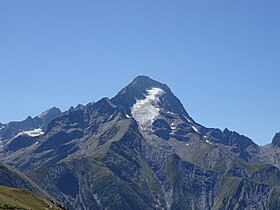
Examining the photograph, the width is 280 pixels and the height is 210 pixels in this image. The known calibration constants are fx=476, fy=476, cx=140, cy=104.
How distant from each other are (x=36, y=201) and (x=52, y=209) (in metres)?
10.8

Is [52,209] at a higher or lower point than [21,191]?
lower

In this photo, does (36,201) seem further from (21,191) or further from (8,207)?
(8,207)

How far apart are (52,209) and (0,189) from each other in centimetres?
2252

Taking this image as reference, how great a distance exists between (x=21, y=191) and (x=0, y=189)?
33.6ft

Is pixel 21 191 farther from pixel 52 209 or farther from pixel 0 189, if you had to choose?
pixel 52 209

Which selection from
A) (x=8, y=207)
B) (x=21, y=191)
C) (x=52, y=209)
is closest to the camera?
(x=8, y=207)

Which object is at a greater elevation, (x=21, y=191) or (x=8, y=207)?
(x=21, y=191)

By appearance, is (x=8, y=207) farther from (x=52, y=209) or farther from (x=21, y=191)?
(x=21, y=191)

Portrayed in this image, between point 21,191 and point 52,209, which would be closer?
point 52,209

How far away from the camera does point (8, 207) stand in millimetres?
132375

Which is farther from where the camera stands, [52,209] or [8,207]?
[52,209]

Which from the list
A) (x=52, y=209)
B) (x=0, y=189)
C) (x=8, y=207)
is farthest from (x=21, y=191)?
(x=8, y=207)

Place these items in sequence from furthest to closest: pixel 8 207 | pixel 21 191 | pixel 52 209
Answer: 1. pixel 21 191
2. pixel 52 209
3. pixel 8 207

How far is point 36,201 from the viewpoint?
166500 mm
